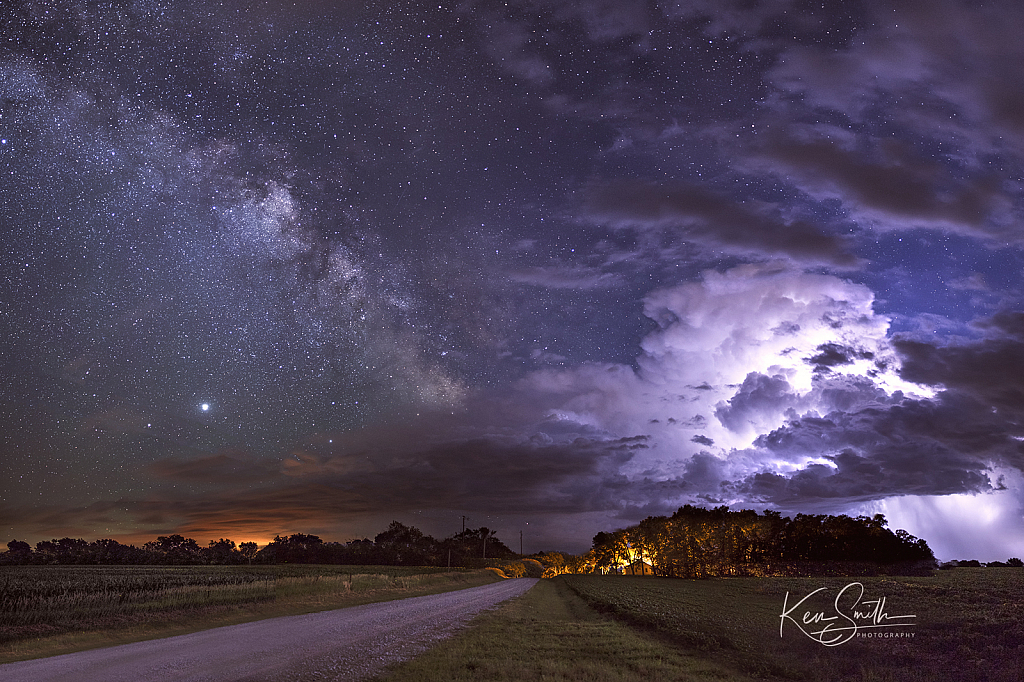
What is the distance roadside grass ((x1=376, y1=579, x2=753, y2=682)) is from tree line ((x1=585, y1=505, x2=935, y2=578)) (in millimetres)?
96885

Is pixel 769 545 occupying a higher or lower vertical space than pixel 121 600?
lower

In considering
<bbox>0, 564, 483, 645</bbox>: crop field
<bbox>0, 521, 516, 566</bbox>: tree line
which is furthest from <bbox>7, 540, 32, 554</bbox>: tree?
<bbox>0, 564, 483, 645</bbox>: crop field

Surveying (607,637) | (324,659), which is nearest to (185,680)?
(324,659)

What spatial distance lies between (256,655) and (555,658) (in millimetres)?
10220

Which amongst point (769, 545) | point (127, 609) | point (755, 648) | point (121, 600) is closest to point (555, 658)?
point (755, 648)

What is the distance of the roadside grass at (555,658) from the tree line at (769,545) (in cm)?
9688

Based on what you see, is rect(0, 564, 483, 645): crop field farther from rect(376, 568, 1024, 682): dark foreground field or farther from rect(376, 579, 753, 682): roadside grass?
rect(376, 579, 753, 682): roadside grass

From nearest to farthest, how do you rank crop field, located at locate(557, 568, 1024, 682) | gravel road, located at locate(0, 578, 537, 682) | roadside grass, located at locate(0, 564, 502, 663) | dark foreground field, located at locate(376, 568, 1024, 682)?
gravel road, located at locate(0, 578, 537, 682) → crop field, located at locate(557, 568, 1024, 682) → dark foreground field, located at locate(376, 568, 1024, 682) → roadside grass, located at locate(0, 564, 502, 663)

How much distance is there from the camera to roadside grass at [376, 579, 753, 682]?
17594 millimetres

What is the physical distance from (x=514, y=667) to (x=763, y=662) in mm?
8563

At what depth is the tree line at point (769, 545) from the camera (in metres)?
111

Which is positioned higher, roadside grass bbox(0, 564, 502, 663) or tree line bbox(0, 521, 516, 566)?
roadside grass bbox(0, 564, 502, 663)

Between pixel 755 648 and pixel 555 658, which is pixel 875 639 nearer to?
pixel 755 648

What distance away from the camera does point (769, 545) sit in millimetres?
127500
